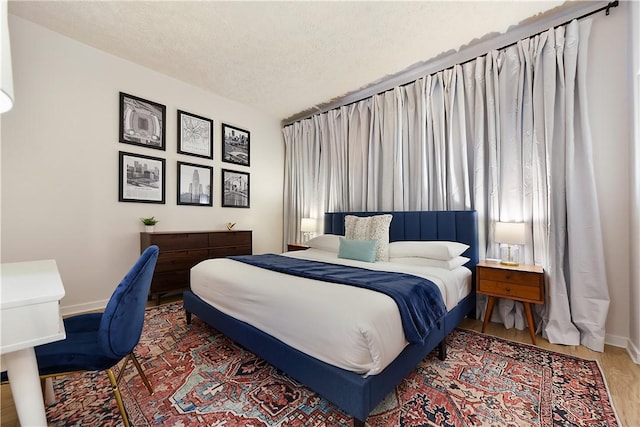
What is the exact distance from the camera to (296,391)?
1687 millimetres

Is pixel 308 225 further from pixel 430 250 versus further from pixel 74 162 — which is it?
pixel 74 162

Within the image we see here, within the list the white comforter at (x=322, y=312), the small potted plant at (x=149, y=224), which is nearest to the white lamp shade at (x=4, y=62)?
the white comforter at (x=322, y=312)

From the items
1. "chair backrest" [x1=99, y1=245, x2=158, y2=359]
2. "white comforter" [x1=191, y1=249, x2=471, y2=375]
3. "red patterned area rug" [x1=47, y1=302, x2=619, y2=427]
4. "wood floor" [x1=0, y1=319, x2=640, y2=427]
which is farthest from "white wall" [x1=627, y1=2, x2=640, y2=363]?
"chair backrest" [x1=99, y1=245, x2=158, y2=359]

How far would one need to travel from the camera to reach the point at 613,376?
1855 millimetres

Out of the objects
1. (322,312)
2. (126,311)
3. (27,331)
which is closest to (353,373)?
(322,312)

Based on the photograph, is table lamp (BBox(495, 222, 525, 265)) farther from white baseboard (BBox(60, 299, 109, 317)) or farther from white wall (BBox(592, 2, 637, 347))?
white baseboard (BBox(60, 299, 109, 317))

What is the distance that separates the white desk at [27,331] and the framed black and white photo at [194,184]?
114 inches

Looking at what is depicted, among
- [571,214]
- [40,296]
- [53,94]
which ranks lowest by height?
[40,296]

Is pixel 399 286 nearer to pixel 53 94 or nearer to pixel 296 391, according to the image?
pixel 296 391

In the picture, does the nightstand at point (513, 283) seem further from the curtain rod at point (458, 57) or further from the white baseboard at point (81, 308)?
the white baseboard at point (81, 308)

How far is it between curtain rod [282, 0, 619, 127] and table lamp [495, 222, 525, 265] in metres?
1.91

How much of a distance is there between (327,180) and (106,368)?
12.4ft

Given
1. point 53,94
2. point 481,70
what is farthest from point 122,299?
point 481,70

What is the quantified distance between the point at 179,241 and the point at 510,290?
3752 millimetres
